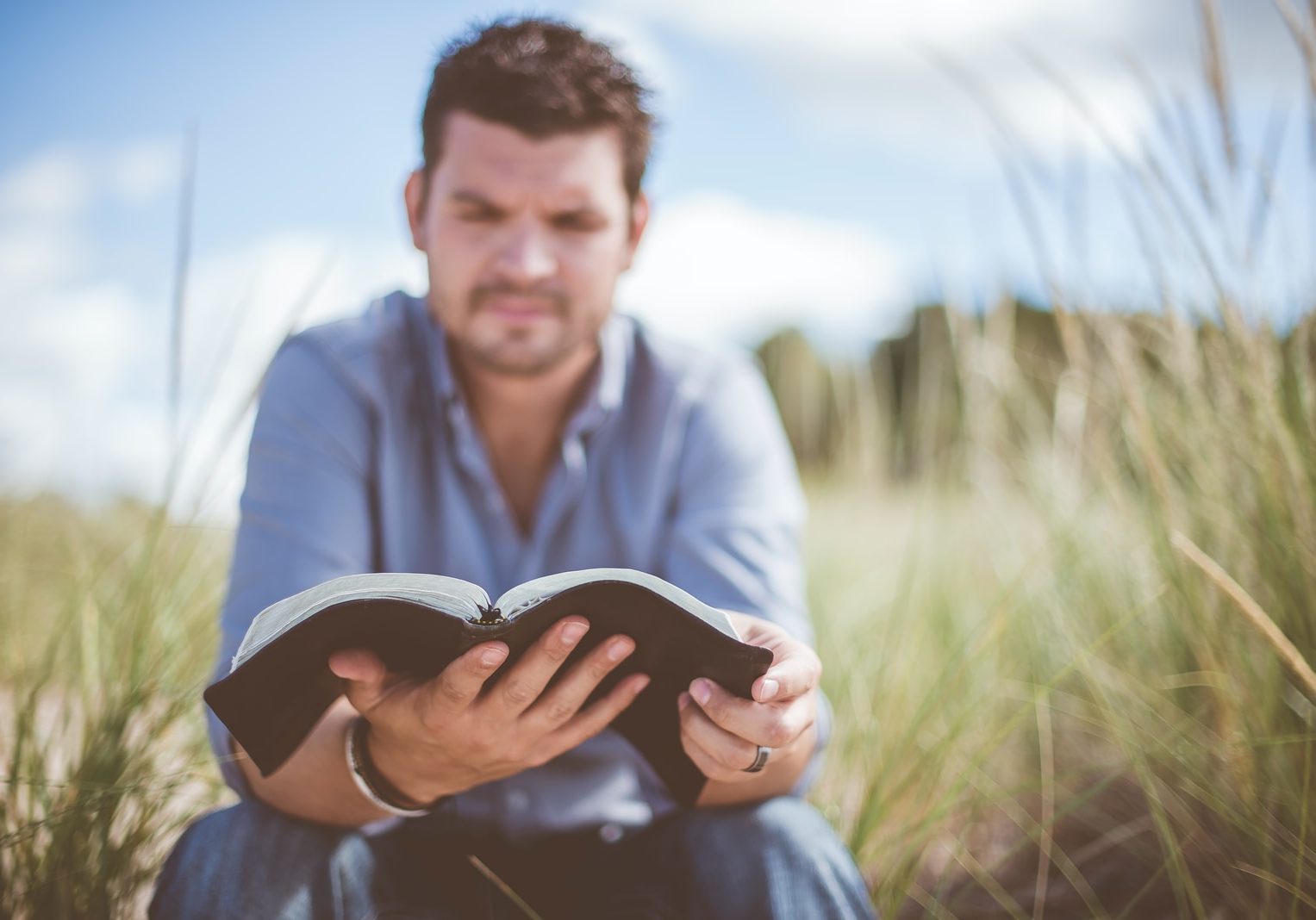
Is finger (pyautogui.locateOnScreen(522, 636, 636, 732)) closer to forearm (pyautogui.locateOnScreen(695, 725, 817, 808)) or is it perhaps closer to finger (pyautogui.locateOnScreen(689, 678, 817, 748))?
finger (pyautogui.locateOnScreen(689, 678, 817, 748))

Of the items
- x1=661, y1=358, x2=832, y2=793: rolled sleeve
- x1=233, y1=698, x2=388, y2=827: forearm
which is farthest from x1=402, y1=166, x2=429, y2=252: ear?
x1=233, y1=698, x2=388, y2=827: forearm

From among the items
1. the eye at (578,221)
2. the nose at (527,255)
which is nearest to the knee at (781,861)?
the nose at (527,255)

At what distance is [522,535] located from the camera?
1592mm

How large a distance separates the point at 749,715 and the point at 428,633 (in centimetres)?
36

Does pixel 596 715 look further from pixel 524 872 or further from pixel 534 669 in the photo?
pixel 524 872

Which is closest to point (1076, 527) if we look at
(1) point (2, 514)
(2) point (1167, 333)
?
(2) point (1167, 333)

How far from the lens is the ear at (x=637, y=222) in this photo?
1819 mm

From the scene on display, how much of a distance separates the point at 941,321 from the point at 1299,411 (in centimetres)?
131

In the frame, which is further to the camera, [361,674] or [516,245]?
[516,245]

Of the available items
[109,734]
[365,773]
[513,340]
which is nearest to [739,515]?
[513,340]

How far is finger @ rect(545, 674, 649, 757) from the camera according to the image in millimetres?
1024

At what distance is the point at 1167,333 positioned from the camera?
64.6 inches

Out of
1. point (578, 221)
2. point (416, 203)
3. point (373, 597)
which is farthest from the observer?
point (416, 203)

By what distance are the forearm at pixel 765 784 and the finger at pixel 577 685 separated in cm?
30
